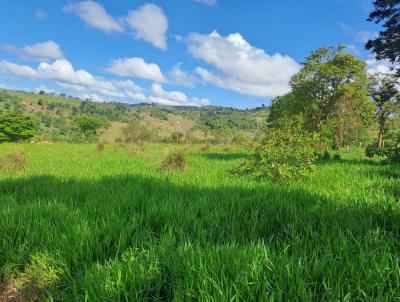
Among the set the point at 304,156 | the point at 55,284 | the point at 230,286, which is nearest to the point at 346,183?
the point at 304,156

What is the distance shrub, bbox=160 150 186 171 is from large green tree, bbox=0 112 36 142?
293 ft

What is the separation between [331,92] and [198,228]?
87.5 feet

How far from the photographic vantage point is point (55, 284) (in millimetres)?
2852

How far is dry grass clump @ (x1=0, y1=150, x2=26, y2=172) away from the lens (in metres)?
14.0

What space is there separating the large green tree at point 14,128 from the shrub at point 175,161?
293ft

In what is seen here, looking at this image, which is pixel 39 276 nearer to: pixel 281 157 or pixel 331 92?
pixel 281 157

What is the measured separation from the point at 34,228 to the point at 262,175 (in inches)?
272

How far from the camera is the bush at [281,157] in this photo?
897 centimetres

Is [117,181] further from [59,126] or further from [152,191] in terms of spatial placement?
[59,126]

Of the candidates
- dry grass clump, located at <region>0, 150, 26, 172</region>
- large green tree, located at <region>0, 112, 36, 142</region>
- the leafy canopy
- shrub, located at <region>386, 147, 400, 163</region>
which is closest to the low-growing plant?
the leafy canopy

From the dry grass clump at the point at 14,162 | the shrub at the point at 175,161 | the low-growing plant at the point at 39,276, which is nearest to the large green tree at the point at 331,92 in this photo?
the shrub at the point at 175,161

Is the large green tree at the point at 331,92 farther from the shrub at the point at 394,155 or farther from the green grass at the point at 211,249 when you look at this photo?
the green grass at the point at 211,249

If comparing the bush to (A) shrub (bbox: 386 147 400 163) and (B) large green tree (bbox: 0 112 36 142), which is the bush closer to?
(A) shrub (bbox: 386 147 400 163)

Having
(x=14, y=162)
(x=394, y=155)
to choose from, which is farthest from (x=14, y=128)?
(x=394, y=155)
